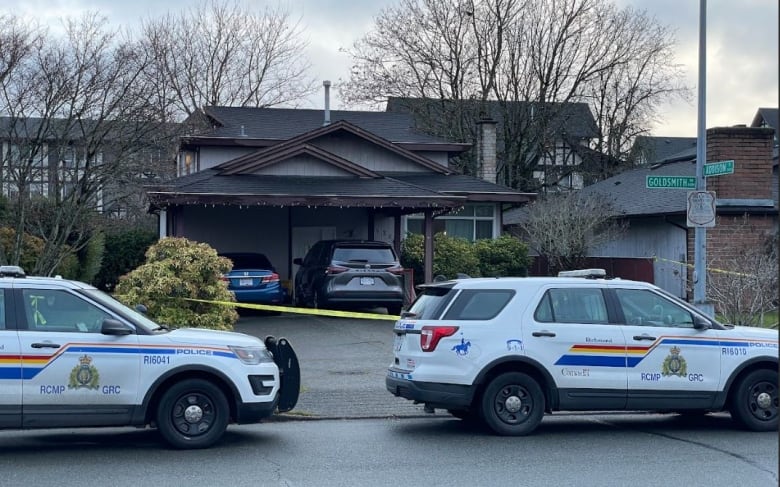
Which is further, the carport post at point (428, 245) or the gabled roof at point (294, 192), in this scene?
the carport post at point (428, 245)

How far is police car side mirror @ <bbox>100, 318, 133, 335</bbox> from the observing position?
9492 millimetres

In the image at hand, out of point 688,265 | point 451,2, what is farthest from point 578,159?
point 688,265

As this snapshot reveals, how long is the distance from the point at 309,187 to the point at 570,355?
1370 centimetres

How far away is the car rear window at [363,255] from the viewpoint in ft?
68.4

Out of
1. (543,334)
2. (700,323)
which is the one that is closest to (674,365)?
(700,323)

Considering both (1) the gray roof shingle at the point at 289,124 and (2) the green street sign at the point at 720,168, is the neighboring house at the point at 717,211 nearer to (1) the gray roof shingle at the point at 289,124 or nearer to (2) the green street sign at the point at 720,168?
(1) the gray roof shingle at the point at 289,124

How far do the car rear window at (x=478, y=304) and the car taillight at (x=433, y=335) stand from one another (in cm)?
15

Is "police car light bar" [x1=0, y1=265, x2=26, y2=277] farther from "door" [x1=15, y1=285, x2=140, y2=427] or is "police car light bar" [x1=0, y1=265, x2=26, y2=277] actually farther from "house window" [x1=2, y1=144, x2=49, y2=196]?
"house window" [x1=2, y1=144, x2=49, y2=196]

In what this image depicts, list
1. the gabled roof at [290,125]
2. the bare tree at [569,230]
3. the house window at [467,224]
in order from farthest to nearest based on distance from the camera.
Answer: the house window at [467,224], the gabled roof at [290,125], the bare tree at [569,230]

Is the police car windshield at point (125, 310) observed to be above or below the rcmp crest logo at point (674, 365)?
above

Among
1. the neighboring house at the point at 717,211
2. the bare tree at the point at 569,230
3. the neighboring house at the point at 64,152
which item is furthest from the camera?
the bare tree at the point at 569,230

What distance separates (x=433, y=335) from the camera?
1058 cm

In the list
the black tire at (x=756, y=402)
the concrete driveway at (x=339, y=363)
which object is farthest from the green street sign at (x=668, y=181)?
the concrete driveway at (x=339, y=363)

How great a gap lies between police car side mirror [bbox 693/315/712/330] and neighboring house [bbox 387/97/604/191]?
29.7 m
